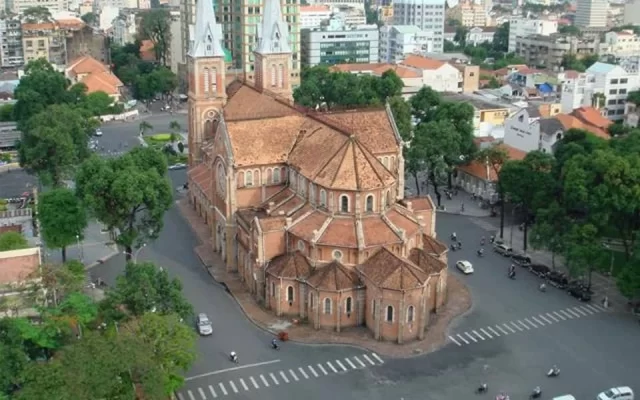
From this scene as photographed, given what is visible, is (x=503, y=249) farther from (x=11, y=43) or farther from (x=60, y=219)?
(x=11, y=43)

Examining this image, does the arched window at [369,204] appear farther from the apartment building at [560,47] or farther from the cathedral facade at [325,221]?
the apartment building at [560,47]

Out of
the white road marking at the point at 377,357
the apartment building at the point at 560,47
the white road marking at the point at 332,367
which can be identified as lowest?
the white road marking at the point at 332,367

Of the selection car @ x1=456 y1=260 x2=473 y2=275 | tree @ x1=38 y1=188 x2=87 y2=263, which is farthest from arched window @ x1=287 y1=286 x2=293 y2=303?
tree @ x1=38 y1=188 x2=87 y2=263

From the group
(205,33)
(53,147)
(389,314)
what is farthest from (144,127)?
(389,314)

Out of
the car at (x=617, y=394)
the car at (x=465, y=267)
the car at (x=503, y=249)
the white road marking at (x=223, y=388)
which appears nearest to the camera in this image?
the car at (x=617, y=394)

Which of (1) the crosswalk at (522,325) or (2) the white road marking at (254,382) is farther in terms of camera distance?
(1) the crosswalk at (522,325)

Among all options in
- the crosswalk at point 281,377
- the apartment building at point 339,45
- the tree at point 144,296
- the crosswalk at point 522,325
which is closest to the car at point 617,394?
the crosswalk at point 522,325
